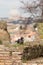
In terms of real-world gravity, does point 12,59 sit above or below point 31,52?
below

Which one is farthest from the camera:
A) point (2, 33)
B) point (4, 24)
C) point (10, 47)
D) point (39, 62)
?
point (4, 24)

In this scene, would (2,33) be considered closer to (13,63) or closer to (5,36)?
(5,36)

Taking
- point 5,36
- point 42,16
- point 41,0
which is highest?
point 41,0

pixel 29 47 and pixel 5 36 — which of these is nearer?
pixel 29 47

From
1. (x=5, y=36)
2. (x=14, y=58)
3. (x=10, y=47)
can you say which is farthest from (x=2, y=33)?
(x=14, y=58)

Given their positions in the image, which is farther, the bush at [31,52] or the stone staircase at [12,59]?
the bush at [31,52]

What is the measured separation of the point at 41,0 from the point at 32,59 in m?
1.97

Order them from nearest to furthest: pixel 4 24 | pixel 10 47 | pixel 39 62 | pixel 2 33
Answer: pixel 39 62 → pixel 10 47 → pixel 2 33 → pixel 4 24

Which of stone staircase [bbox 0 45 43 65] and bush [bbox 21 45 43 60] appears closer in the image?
stone staircase [bbox 0 45 43 65]

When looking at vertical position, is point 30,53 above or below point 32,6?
below

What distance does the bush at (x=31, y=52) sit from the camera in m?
7.38

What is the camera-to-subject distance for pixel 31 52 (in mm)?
7387

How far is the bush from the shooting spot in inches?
291

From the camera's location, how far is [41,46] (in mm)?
7559
